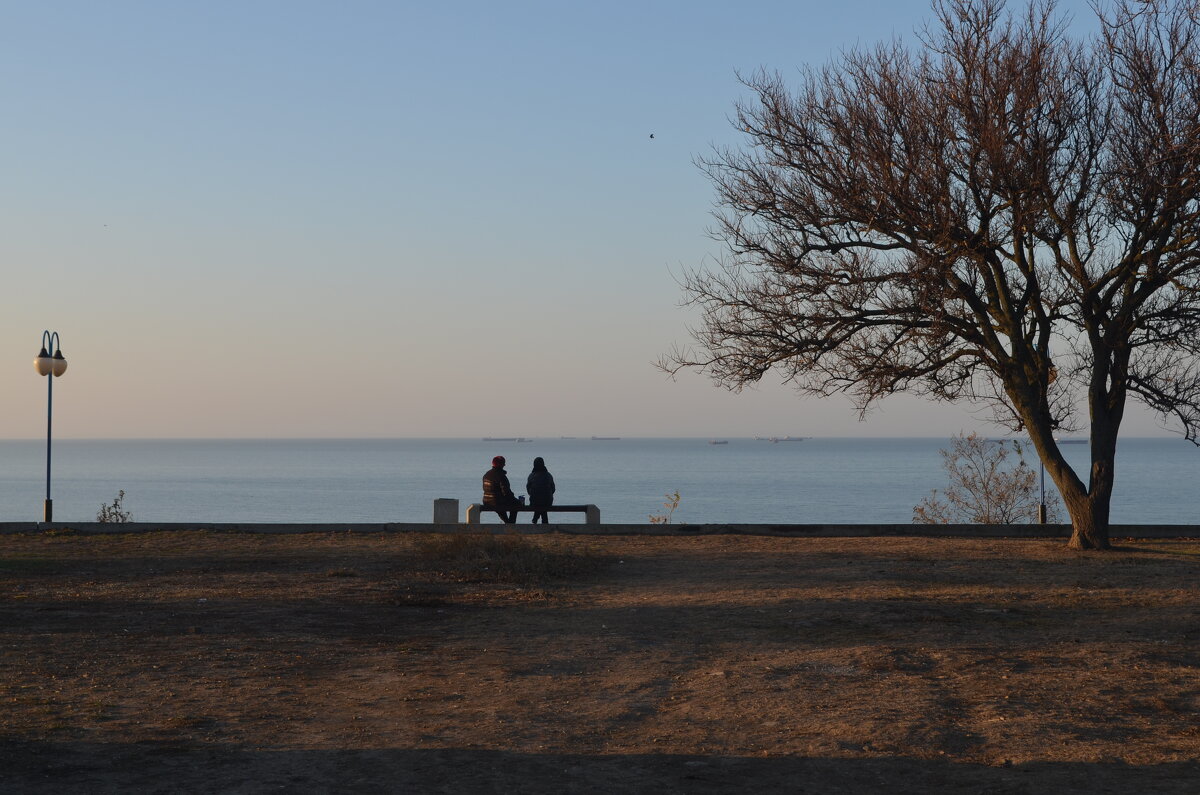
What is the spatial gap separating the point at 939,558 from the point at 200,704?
34.5ft

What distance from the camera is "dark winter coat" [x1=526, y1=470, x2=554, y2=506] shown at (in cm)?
1898

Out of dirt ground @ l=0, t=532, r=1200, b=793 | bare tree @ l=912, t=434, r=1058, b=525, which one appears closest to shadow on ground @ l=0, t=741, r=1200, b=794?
dirt ground @ l=0, t=532, r=1200, b=793

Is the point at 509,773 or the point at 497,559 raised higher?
the point at 497,559

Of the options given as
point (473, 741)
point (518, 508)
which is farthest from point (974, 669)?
point (518, 508)

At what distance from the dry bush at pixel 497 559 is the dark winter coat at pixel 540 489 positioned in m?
4.06

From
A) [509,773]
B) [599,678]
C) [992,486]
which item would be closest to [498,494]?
[599,678]

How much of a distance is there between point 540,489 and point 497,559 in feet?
18.4

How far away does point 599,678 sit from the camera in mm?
7871

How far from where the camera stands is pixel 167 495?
82.8 meters

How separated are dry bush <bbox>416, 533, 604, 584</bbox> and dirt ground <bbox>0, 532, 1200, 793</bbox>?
0.08 m

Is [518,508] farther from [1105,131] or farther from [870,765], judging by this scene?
[870,765]

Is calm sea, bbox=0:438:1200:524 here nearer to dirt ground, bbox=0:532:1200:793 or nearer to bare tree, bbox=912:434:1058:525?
bare tree, bbox=912:434:1058:525

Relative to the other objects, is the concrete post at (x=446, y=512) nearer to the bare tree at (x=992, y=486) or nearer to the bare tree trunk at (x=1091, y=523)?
the bare tree trunk at (x=1091, y=523)

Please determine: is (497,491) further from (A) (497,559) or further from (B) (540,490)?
(A) (497,559)
